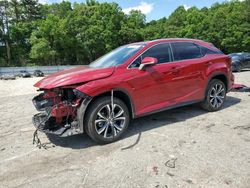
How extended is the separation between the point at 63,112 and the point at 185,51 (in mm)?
3035

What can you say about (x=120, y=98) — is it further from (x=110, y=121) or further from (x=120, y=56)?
(x=120, y=56)

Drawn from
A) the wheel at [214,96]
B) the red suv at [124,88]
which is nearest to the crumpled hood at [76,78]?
the red suv at [124,88]

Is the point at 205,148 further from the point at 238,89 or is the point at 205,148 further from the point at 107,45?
the point at 107,45

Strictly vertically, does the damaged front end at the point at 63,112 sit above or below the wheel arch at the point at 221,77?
below

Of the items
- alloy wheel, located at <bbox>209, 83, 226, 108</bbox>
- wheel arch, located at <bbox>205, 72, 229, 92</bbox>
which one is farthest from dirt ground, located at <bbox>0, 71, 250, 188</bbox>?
wheel arch, located at <bbox>205, 72, 229, 92</bbox>

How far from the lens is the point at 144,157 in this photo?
3.82 m

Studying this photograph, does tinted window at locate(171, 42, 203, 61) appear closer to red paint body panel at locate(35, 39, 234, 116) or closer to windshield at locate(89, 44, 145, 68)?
red paint body panel at locate(35, 39, 234, 116)

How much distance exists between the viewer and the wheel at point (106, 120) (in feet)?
13.7

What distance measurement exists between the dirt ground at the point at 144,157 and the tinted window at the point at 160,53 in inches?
54.0

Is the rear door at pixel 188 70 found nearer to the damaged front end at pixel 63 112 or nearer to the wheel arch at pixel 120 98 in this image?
the wheel arch at pixel 120 98

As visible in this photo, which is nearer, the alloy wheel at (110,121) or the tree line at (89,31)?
the alloy wheel at (110,121)

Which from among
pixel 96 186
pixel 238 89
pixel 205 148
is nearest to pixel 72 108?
pixel 96 186

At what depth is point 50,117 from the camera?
4281 mm

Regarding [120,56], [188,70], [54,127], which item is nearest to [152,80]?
[120,56]
